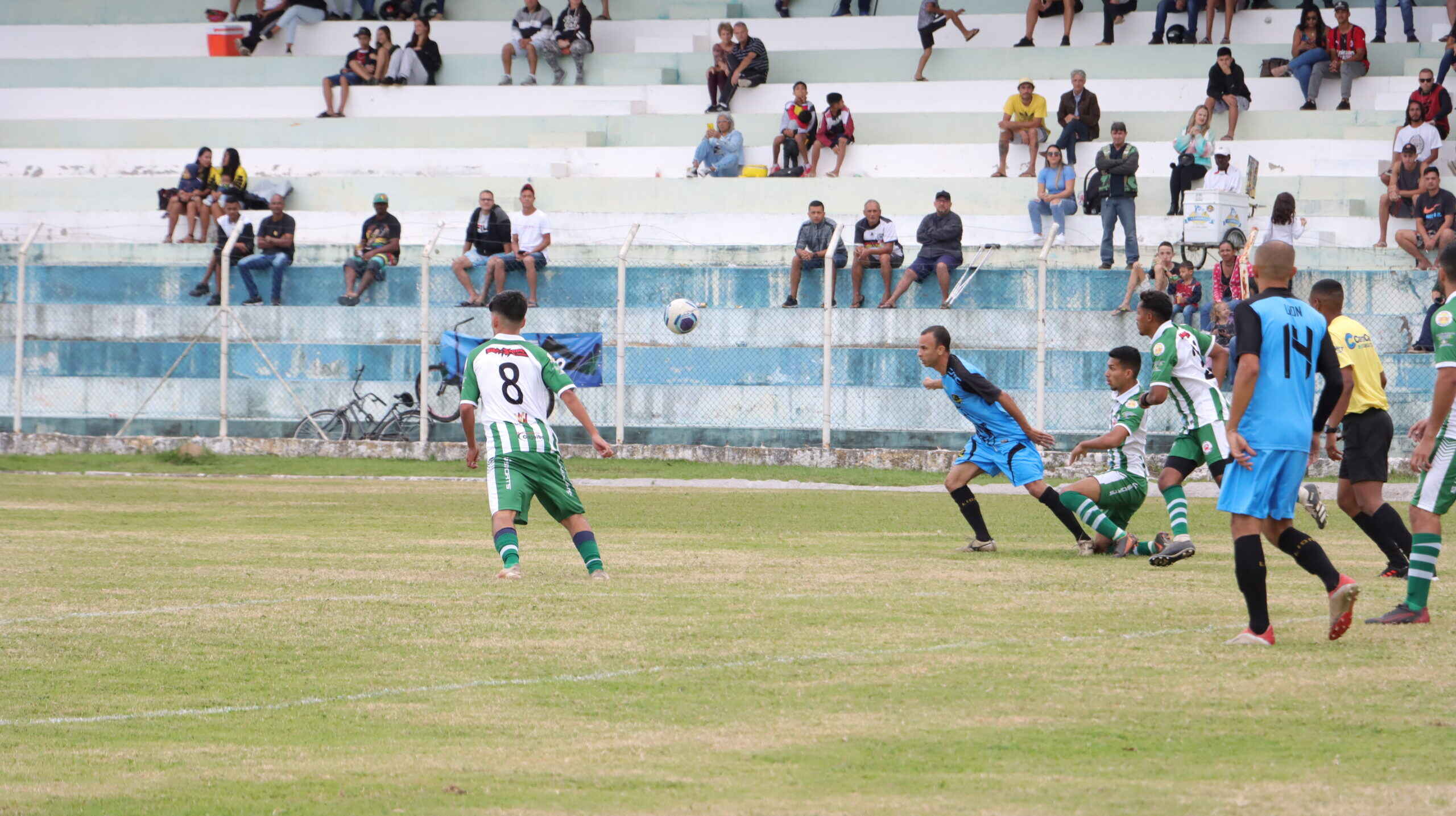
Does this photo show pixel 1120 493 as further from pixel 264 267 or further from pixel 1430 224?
pixel 264 267

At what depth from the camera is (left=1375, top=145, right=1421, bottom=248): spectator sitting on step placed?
86.7 feet

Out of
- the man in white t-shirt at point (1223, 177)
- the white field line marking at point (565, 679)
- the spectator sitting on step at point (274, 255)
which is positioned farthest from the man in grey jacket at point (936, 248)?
the white field line marking at point (565, 679)

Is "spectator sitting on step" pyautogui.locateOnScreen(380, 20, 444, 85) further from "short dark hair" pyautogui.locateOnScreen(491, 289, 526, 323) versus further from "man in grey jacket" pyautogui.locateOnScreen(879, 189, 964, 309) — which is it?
"short dark hair" pyautogui.locateOnScreen(491, 289, 526, 323)

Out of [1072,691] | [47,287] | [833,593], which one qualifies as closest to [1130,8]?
[47,287]

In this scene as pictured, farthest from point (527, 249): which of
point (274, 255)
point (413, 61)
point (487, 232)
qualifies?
point (413, 61)

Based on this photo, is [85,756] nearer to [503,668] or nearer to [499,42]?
[503,668]

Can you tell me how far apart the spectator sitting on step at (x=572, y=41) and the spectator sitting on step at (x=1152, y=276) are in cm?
1327

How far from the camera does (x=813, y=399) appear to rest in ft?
82.1

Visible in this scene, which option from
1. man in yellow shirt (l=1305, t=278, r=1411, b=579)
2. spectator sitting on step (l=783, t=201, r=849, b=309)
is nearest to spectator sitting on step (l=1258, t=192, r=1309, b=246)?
spectator sitting on step (l=783, t=201, r=849, b=309)

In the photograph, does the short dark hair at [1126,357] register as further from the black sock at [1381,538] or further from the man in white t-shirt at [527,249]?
the man in white t-shirt at [527,249]

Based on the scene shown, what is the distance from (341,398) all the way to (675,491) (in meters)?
7.71

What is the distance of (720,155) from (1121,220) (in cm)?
744

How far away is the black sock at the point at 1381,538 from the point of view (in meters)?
11.3

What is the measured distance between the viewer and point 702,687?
23.8 ft
